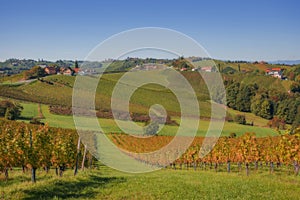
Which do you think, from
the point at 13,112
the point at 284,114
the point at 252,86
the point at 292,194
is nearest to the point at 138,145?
the point at 13,112

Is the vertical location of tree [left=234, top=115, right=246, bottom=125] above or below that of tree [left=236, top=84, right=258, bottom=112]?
below

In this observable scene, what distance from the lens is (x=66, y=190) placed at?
64.8 feet

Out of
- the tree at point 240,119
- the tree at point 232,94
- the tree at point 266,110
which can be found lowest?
the tree at point 240,119

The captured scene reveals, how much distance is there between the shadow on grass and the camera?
692 inches

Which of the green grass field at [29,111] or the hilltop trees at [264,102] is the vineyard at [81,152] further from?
the hilltop trees at [264,102]

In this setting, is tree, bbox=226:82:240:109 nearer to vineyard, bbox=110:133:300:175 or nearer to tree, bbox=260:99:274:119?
tree, bbox=260:99:274:119

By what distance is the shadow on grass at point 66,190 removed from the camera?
692 inches

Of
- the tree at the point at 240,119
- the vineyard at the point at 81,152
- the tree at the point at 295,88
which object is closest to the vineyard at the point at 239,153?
the vineyard at the point at 81,152

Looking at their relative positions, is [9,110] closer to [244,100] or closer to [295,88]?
[244,100]

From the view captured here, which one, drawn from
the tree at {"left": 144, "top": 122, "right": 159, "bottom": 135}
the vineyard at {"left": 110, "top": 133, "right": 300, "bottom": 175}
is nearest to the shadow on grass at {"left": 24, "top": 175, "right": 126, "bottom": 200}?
the vineyard at {"left": 110, "top": 133, "right": 300, "bottom": 175}

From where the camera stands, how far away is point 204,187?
73.9 ft

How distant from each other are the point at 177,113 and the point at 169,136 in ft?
102

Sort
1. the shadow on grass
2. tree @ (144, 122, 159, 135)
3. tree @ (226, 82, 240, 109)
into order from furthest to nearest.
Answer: tree @ (226, 82, 240, 109) < tree @ (144, 122, 159, 135) < the shadow on grass

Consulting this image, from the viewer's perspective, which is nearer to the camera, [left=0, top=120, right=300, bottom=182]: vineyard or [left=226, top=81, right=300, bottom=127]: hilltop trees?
[left=0, top=120, right=300, bottom=182]: vineyard
